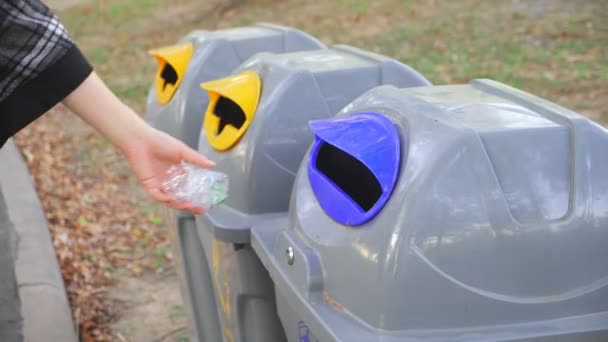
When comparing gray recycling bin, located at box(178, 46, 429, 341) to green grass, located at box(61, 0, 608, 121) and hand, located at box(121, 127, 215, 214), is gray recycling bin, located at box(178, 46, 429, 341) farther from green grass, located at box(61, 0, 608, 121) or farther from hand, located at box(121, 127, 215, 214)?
green grass, located at box(61, 0, 608, 121)

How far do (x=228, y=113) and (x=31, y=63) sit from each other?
2.80ft

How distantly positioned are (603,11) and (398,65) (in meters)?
7.30

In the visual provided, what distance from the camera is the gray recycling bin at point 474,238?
5.07ft

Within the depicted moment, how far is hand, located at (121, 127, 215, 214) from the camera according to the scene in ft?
5.99

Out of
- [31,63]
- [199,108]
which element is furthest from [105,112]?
[199,108]

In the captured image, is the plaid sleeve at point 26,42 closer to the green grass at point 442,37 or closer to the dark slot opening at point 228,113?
the dark slot opening at point 228,113

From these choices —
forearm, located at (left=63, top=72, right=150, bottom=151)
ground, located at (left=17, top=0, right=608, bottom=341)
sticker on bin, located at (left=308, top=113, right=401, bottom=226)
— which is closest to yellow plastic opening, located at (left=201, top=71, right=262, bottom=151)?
sticker on bin, located at (left=308, top=113, right=401, bottom=226)

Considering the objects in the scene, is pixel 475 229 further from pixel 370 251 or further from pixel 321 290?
pixel 321 290

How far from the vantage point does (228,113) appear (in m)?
2.52

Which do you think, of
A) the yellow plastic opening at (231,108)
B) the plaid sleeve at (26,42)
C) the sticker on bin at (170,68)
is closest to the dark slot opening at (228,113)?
the yellow plastic opening at (231,108)

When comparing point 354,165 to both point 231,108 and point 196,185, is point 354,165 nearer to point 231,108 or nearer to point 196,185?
point 196,185

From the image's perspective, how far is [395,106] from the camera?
6.01 ft

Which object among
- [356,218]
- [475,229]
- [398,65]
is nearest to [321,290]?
[356,218]

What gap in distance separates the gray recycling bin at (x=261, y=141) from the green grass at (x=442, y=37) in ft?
13.7
